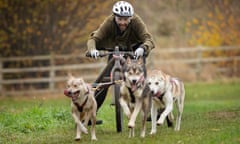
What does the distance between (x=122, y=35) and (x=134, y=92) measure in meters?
1.97

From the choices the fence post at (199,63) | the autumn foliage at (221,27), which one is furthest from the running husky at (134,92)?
the autumn foliage at (221,27)

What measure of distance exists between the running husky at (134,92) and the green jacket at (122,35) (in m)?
1.38

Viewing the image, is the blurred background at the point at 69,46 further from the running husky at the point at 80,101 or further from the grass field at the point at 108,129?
the running husky at the point at 80,101

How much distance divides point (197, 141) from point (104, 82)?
8.61ft

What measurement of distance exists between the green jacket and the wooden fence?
14.4 metres

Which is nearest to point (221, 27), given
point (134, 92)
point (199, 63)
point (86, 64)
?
point (199, 63)

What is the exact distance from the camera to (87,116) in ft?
32.9

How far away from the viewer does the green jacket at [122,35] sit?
11.3 m

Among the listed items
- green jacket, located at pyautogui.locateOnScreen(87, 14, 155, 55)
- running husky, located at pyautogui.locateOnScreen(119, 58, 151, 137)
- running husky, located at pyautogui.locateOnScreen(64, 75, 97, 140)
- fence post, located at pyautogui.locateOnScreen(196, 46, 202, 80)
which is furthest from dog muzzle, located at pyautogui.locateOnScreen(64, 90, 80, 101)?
fence post, located at pyautogui.locateOnScreen(196, 46, 202, 80)

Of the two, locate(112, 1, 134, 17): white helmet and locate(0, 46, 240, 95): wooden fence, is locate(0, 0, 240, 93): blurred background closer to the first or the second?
locate(0, 46, 240, 95): wooden fence

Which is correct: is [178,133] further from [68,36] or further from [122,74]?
[68,36]

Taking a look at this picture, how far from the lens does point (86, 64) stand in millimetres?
26328

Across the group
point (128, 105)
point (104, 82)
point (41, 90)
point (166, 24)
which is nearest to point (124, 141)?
point (128, 105)

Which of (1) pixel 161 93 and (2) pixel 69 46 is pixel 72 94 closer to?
(1) pixel 161 93
